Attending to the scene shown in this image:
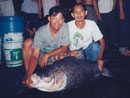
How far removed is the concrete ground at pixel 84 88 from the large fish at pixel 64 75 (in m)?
0.15

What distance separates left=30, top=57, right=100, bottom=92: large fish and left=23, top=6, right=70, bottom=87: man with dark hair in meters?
0.28

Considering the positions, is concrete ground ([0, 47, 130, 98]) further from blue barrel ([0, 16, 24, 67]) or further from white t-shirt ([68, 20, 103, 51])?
white t-shirt ([68, 20, 103, 51])

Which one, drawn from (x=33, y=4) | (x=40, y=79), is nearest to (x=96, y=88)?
(x=40, y=79)

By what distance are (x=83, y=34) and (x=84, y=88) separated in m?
0.92

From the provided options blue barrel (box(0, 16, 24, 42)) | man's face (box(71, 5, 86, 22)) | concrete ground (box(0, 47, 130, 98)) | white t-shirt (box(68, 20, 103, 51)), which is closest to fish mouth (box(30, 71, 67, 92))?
concrete ground (box(0, 47, 130, 98))

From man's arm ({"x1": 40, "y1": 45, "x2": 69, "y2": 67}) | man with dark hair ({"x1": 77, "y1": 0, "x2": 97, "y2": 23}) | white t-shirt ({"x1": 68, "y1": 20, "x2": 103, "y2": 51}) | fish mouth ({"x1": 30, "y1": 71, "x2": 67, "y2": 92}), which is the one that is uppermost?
man with dark hair ({"x1": 77, "y1": 0, "x2": 97, "y2": 23})

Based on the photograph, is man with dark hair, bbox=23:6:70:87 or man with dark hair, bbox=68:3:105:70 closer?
man with dark hair, bbox=23:6:70:87

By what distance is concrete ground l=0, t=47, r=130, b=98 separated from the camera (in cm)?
220

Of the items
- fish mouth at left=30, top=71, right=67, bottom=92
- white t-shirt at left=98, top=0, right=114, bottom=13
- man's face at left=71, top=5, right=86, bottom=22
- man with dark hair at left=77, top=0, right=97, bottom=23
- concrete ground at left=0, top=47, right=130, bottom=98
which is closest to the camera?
fish mouth at left=30, top=71, right=67, bottom=92

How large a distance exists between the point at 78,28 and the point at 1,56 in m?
1.78

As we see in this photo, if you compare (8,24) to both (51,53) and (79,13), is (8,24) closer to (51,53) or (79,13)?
(51,53)

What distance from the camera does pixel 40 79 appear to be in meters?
1.85

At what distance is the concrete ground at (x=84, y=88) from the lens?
220 cm

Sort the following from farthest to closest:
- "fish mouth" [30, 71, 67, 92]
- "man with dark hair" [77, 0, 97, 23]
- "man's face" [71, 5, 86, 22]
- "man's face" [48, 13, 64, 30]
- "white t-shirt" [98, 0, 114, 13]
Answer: "white t-shirt" [98, 0, 114, 13], "man with dark hair" [77, 0, 97, 23], "man's face" [71, 5, 86, 22], "man's face" [48, 13, 64, 30], "fish mouth" [30, 71, 67, 92]
